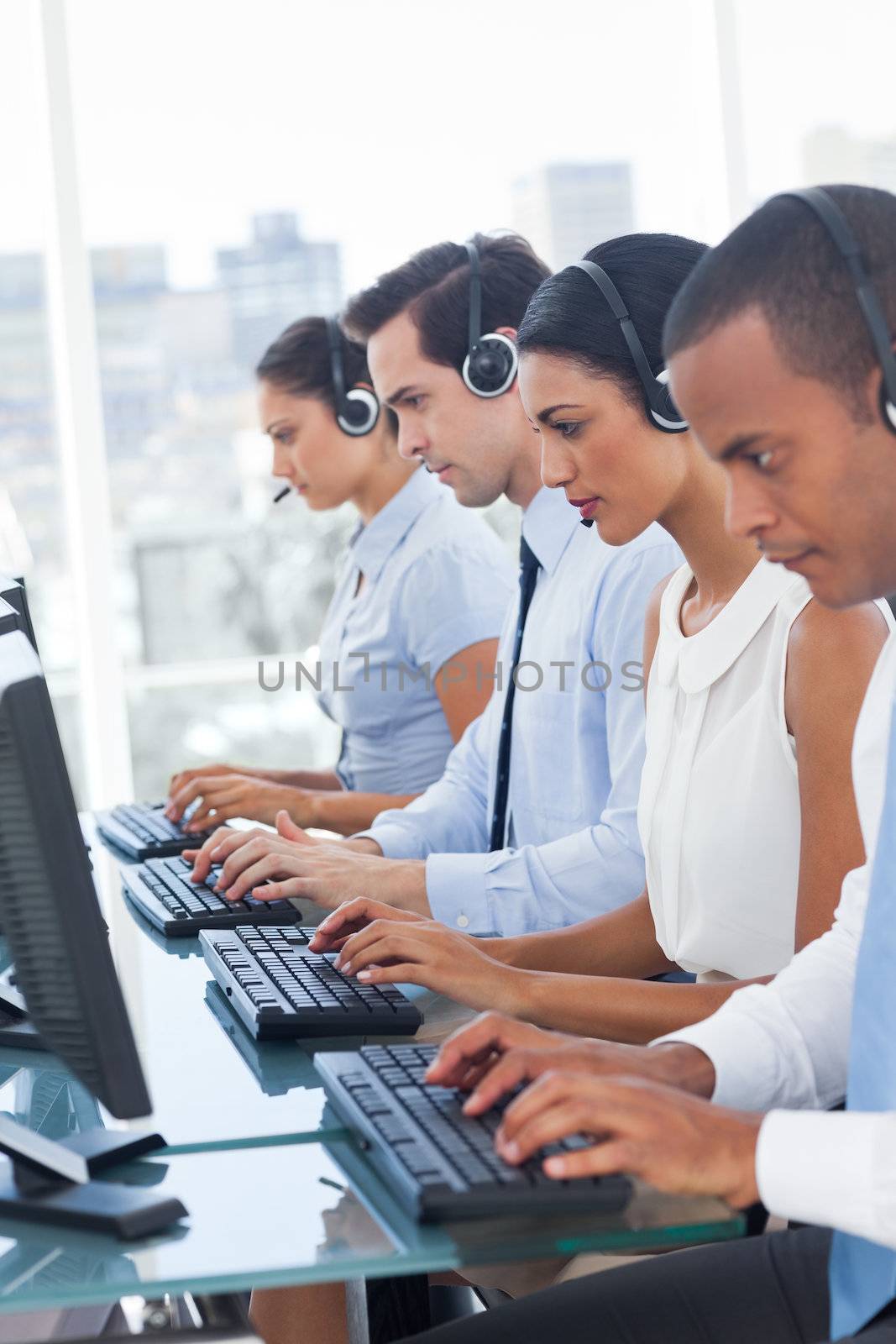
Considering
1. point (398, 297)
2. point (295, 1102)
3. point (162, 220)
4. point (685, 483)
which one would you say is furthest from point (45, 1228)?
point (162, 220)

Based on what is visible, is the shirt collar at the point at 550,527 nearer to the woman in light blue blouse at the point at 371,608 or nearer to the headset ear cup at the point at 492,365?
the headset ear cup at the point at 492,365

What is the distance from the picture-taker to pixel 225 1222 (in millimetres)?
879

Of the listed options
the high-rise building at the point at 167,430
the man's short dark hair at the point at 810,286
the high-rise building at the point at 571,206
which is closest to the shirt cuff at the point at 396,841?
the man's short dark hair at the point at 810,286

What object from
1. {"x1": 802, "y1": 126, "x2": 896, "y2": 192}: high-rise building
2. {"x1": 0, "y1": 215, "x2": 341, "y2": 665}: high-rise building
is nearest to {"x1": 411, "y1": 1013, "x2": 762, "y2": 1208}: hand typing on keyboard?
{"x1": 0, "y1": 215, "x2": 341, "y2": 665}: high-rise building

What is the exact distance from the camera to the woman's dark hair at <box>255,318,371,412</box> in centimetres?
268

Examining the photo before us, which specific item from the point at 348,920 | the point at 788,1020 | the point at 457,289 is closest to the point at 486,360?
the point at 457,289

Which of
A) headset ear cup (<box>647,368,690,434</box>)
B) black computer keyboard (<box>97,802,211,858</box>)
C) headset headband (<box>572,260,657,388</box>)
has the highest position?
headset headband (<box>572,260,657,388</box>)

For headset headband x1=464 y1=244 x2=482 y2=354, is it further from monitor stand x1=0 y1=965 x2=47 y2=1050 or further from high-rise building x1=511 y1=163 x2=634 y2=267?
high-rise building x1=511 y1=163 x2=634 y2=267

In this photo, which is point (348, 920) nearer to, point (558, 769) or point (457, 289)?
point (558, 769)

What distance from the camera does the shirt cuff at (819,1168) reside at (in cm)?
89

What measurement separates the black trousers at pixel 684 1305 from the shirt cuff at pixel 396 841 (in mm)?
867

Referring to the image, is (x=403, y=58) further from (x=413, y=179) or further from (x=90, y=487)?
(x=90, y=487)

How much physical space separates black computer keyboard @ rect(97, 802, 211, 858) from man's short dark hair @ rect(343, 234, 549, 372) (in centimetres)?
79

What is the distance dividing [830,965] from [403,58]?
139 inches
